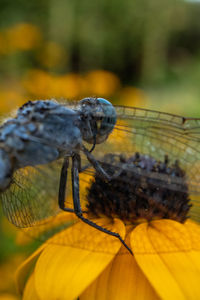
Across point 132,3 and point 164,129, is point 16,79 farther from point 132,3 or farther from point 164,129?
point 132,3

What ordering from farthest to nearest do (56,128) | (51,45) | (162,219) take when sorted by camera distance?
(51,45), (162,219), (56,128)

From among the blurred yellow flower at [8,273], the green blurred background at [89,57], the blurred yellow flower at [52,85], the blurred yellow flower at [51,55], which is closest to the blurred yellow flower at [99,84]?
the green blurred background at [89,57]

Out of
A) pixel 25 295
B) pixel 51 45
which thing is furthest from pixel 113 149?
pixel 51 45

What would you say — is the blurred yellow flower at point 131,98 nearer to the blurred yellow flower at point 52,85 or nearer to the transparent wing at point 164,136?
the blurred yellow flower at point 52,85

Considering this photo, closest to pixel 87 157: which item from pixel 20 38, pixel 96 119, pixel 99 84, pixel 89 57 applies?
pixel 96 119

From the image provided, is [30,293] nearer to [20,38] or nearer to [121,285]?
[121,285]

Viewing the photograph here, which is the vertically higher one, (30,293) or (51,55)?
(51,55)
